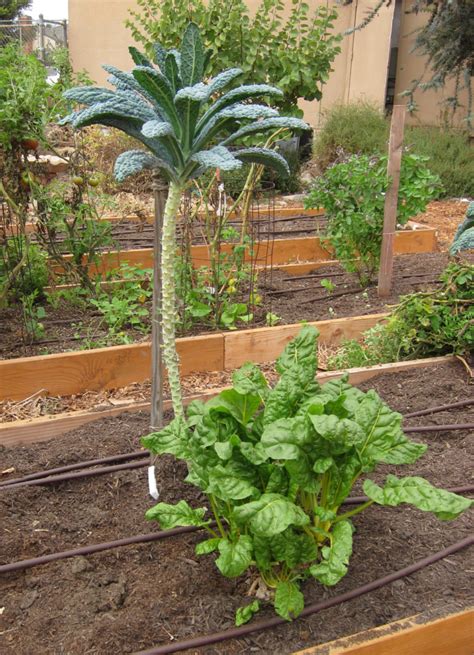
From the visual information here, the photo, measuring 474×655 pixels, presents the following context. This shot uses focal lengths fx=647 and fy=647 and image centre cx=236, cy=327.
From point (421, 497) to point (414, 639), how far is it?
42 centimetres

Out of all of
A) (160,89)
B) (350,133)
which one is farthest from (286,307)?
(350,133)

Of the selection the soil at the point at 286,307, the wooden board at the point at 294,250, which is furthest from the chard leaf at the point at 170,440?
the wooden board at the point at 294,250

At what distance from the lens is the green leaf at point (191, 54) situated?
1.95m

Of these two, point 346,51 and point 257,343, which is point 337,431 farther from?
point 346,51

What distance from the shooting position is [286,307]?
493 centimetres

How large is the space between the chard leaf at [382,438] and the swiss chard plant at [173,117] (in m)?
0.69

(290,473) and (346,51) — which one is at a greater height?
(346,51)

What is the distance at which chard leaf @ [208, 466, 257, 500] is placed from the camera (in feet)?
5.93

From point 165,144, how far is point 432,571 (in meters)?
1.60

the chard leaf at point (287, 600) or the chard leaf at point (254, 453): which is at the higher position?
the chard leaf at point (254, 453)

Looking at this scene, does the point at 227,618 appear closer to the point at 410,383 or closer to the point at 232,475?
the point at 232,475

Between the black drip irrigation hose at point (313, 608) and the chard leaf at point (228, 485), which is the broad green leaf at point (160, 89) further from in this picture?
the black drip irrigation hose at point (313, 608)

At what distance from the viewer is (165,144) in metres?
1.99

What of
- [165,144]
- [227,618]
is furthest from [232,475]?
[165,144]
